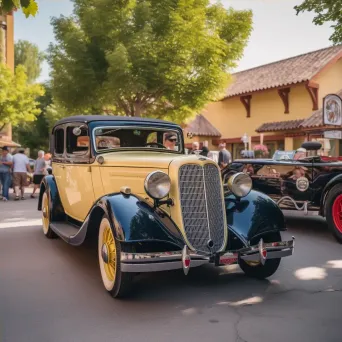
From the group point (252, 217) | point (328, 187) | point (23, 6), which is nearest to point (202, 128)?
point (328, 187)

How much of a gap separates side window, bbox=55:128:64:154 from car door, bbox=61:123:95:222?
0.68ft

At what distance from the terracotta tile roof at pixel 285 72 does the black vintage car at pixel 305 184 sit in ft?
48.5

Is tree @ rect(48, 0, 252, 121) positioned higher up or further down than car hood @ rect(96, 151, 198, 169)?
higher up

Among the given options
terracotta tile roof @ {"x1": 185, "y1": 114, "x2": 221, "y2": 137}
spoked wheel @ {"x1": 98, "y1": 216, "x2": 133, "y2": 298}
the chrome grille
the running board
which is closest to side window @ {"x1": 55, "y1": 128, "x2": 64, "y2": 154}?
the running board

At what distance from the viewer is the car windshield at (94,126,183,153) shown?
18.2 feet

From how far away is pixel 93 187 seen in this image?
17.3 feet

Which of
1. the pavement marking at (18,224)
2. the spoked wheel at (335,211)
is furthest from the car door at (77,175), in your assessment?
the spoked wheel at (335,211)

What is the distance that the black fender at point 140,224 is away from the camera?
12.5ft

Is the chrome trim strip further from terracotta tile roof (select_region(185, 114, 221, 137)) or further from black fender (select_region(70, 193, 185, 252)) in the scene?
terracotta tile roof (select_region(185, 114, 221, 137))

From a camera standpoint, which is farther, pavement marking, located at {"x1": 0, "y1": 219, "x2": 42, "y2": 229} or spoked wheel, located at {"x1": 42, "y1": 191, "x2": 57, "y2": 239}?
pavement marking, located at {"x1": 0, "y1": 219, "x2": 42, "y2": 229}

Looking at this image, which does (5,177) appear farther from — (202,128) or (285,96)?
(202,128)

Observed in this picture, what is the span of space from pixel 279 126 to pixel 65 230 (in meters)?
18.9

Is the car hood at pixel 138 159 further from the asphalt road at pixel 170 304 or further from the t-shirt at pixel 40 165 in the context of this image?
the t-shirt at pixel 40 165

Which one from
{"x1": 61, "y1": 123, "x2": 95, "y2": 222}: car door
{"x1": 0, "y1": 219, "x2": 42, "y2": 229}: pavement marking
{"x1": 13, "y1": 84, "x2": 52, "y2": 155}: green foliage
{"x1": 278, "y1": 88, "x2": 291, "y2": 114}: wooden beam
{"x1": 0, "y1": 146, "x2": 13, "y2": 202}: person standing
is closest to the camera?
{"x1": 61, "y1": 123, "x2": 95, "y2": 222}: car door
